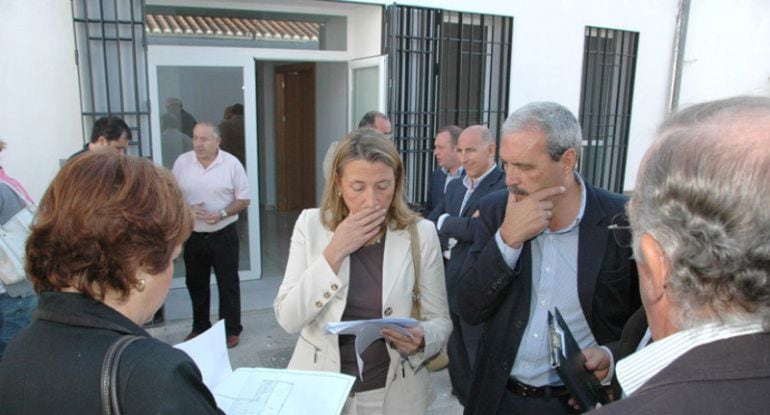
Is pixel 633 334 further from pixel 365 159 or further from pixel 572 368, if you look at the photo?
pixel 365 159

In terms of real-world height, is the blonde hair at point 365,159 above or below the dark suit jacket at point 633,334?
above

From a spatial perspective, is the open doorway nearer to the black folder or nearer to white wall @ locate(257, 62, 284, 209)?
white wall @ locate(257, 62, 284, 209)

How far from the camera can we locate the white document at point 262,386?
149 centimetres

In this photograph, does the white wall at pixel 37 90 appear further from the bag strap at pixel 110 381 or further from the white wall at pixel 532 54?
the bag strap at pixel 110 381

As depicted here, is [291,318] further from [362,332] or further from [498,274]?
[498,274]

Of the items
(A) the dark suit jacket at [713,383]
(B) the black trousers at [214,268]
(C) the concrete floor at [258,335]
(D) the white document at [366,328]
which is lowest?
(C) the concrete floor at [258,335]

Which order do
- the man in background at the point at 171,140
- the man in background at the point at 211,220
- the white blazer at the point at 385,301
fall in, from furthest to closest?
the man in background at the point at 171,140 → the man in background at the point at 211,220 → the white blazer at the point at 385,301

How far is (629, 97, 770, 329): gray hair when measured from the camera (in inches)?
29.5

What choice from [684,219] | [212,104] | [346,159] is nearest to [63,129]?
[212,104]

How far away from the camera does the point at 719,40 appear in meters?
7.91

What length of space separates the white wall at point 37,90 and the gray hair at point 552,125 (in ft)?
12.7

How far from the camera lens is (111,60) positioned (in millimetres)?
4379

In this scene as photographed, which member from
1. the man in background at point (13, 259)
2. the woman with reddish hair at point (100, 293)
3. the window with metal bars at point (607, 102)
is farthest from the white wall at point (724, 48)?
the woman with reddish hair at point (100, 293)

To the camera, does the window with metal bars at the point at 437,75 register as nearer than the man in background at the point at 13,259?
No
